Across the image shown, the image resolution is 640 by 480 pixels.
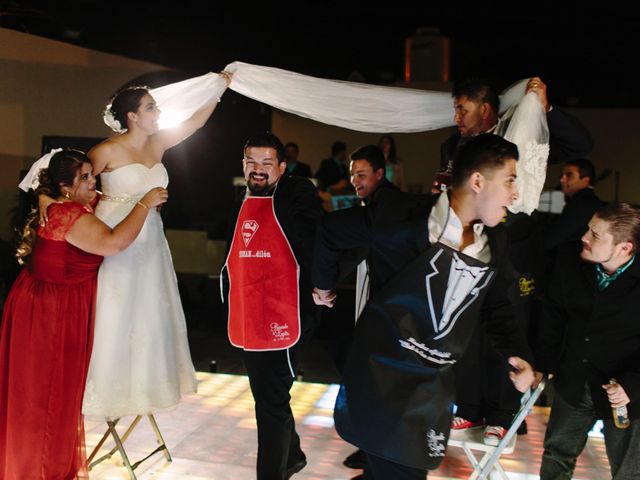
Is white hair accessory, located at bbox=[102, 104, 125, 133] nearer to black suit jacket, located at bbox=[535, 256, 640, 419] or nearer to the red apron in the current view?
the red apron

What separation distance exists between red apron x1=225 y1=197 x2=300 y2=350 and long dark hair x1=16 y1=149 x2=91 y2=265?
2.31ft

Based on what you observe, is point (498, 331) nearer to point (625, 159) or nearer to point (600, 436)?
point (600, 436)

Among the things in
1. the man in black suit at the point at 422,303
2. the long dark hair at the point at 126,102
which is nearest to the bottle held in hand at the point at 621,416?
the man in black suit at the point at 422,303

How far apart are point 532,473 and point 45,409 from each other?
2254 millimetres

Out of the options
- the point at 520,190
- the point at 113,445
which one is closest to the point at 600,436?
the point at 520,190

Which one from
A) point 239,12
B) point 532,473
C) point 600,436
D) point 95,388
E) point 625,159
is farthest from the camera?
point 625,159

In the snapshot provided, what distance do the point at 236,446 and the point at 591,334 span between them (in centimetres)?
190

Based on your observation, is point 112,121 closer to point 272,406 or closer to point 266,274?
point 266,274

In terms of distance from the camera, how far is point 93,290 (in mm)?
2908

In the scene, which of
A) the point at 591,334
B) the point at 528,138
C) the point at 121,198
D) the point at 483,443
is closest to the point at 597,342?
the point at 591,334

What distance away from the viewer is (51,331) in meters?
2.76

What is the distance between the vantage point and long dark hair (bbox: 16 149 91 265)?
2719 millimetres

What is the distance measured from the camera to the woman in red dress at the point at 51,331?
8.89 ft

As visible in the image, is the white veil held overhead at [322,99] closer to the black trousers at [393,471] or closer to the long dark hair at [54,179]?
the long dark hair at [54,179]
